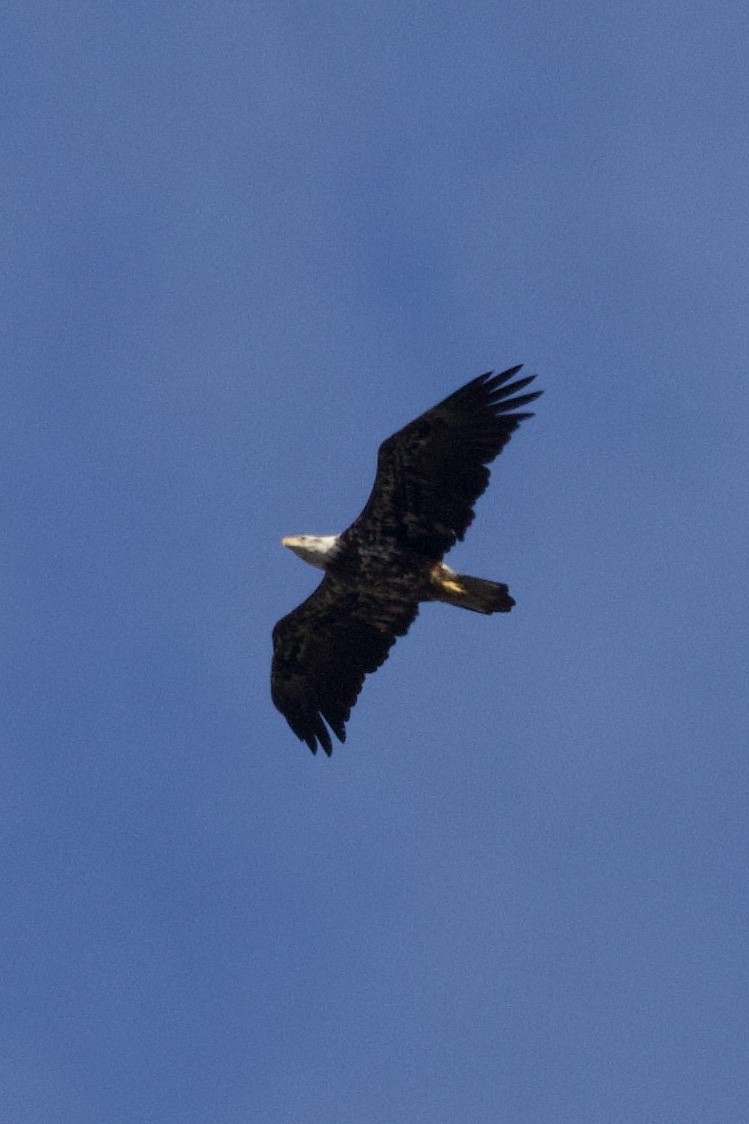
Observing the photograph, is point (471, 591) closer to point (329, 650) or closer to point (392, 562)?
point (392, 562)

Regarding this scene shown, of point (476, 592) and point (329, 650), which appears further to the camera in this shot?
point (329, 650)

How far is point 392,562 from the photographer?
28.5 m

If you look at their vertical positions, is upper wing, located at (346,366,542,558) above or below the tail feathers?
above

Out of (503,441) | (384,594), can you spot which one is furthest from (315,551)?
(503,441)

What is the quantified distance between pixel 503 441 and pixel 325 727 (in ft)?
16.7

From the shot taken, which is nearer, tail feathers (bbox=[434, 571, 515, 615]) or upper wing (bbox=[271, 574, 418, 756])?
tail feathers (bbox=[434, 571, 515, 615])

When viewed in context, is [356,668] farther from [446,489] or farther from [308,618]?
[446,489]

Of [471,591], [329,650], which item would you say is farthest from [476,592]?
[329,650]

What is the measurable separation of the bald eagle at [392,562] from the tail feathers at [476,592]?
12 millimetres

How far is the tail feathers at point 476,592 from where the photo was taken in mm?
27938

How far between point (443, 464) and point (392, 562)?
1.54 meters

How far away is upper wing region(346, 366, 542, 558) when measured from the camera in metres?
27.5

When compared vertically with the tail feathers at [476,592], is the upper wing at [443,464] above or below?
above

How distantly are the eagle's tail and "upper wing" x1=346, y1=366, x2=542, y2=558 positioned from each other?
28 cm
